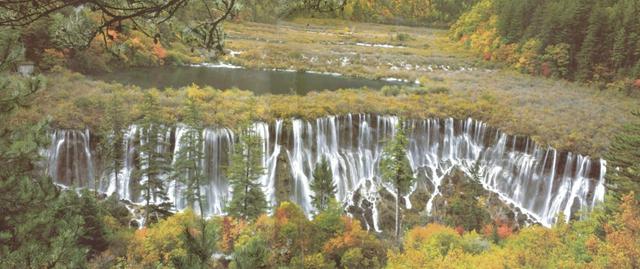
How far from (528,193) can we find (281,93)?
1298 cm

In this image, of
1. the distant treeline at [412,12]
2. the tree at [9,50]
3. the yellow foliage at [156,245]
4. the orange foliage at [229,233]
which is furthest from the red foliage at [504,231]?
the tree at [9,50]

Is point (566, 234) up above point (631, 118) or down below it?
below

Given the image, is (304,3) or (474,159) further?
(474,159)

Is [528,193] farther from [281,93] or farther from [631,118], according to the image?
[281,93]

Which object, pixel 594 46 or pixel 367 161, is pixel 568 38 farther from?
pixel 367 161

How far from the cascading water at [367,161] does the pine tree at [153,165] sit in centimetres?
64

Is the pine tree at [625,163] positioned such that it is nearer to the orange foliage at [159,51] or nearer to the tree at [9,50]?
the tree at [9,50]

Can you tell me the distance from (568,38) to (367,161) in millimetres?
18442

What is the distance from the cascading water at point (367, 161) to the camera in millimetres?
17484

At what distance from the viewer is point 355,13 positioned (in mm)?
24078

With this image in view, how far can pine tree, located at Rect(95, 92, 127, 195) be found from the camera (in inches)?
667

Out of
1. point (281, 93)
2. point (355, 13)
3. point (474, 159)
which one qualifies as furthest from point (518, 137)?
point (281, 93)

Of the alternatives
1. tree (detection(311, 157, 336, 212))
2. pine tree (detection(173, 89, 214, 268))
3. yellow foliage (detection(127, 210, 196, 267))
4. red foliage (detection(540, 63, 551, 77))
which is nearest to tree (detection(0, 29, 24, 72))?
yellow foliage (detection(127, 210, 196, 267))

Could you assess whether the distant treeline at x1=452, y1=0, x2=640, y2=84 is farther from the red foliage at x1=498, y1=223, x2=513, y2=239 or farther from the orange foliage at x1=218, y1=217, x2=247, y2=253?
the orange foliage at x1=218, y1=217, x2=247, y2=253
